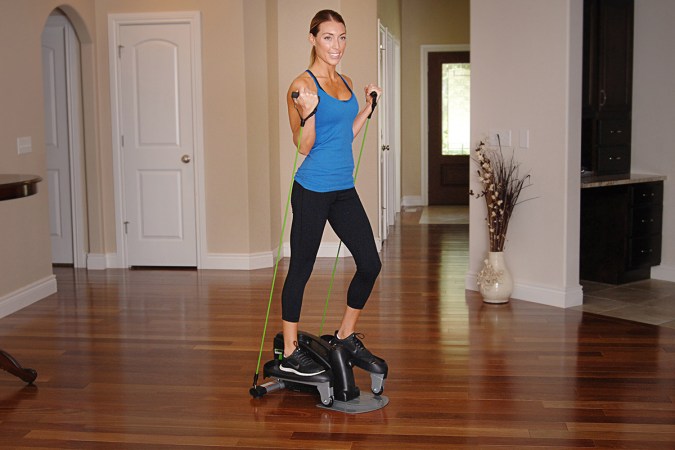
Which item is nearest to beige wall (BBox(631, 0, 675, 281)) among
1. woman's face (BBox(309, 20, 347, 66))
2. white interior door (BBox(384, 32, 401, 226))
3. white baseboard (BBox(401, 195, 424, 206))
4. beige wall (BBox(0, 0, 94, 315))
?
white interior door (BBox(384, 32, 401, 226))

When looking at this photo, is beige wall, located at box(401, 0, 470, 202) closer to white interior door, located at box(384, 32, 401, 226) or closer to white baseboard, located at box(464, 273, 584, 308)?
white interior door, located at box(384, 32, 401, 226)

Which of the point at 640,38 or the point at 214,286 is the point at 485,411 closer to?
the point at 214,286

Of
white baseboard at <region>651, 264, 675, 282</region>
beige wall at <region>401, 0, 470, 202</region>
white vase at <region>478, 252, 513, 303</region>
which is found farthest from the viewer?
beige wall at <region>401, 0, 470, 202</region>

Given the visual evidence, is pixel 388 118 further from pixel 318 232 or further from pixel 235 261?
pixel 318 232

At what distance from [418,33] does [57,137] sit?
5661mm

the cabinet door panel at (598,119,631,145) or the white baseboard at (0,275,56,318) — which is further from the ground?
the cabinet door panel at (598,119,631,145)

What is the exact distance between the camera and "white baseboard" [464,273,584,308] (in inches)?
225

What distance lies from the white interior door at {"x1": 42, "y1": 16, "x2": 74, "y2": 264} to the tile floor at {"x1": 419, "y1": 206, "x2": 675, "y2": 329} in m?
4.30

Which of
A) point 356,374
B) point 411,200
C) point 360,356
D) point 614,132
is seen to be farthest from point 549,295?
point 411,200

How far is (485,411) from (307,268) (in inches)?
38.2

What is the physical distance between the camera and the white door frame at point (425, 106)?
1170 centimetres

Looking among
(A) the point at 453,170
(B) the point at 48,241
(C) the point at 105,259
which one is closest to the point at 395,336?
(B) the point at 48,241

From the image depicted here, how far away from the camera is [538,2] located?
563 centimetres

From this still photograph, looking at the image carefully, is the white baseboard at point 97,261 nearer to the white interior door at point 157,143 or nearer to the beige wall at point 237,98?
the beige wall at point 237,98
